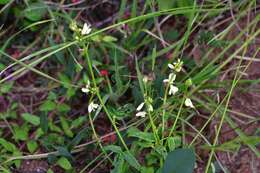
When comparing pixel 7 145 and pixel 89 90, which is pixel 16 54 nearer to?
pixel 7 145

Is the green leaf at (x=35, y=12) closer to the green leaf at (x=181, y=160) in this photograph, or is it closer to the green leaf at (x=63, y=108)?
the green leaf at (x=63, y=108)

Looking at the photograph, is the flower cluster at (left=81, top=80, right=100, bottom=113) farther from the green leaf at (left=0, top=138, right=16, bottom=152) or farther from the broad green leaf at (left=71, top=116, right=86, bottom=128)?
the green leaf at (left=0, top=138, right=16, bottom=152)

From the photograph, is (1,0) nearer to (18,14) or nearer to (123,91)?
(18,14)

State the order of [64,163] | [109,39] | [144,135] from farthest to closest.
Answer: [109,39]
[64,163]
[144,135]

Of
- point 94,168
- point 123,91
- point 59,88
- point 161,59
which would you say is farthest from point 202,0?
point 94,168

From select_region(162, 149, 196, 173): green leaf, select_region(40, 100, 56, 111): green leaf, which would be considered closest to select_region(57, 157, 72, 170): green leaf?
select_region(40, 100, 56, 111): green leaf

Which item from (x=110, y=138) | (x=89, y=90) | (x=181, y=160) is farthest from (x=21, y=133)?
(x=181, y=160)
